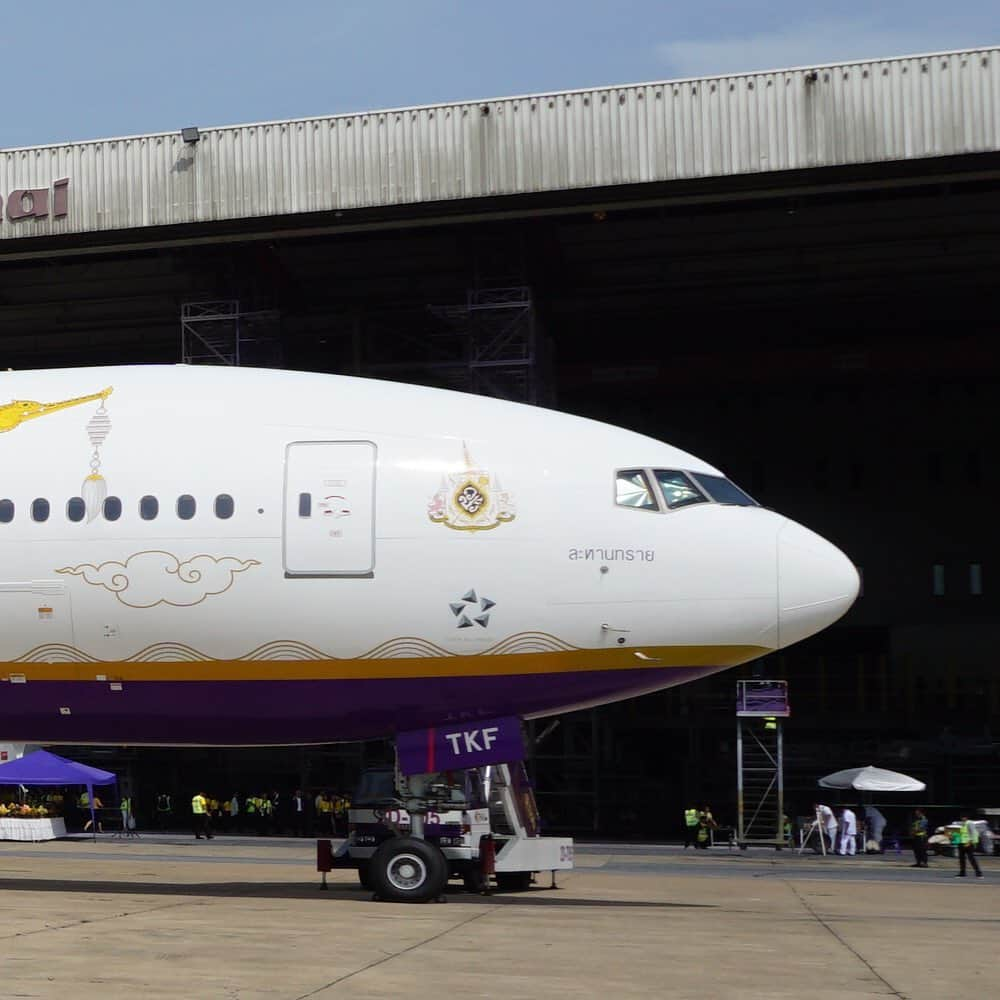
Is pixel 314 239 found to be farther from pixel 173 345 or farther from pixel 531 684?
pixel 531 684

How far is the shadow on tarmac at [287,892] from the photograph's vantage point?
22.2 meters

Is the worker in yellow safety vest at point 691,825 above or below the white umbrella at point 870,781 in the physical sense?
below

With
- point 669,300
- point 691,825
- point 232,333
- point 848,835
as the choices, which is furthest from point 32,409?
point 669,300

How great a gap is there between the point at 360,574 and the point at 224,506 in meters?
2.13

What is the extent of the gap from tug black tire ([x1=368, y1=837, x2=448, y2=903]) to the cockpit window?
21.2 ft

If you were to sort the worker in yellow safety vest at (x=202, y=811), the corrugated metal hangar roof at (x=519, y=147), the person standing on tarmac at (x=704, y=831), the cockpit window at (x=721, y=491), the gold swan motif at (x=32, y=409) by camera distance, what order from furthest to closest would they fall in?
the person standing on tarmac at (x=704, y=831) < the worker in yellow safety vest at (x=202, y=811) < the corrugated metal hangar roof at (x=519, y=147) < the gold swan motif at (x=32, y=409) < the cockpit window at (x=721, y=491)

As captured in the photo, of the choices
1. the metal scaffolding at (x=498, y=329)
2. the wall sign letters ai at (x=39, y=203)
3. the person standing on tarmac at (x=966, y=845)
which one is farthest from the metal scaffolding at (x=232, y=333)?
the person standing on tarmac at (x=966, y=845)

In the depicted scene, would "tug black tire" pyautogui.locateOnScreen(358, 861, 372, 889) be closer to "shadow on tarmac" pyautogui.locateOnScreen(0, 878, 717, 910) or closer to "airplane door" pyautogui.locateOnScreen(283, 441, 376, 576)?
"shadow on tarmac" pyautogui.locateOnScreen(0, 878, 717, 910)

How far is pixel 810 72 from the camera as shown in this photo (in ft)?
123

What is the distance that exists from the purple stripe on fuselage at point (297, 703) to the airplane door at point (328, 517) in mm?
1675

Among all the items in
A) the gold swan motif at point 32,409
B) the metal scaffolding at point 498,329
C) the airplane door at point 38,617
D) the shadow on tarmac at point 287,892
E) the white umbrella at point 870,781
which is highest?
the metal scaffolding at point 498,329

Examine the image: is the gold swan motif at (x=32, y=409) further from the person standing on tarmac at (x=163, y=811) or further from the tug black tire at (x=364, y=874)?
the person standing on tarmac at (x=163, y=811)

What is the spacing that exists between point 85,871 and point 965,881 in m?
20.1

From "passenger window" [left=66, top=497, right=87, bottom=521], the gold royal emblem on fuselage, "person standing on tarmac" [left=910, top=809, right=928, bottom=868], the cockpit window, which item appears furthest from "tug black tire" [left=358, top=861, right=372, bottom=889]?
"person standing on tarmac" [left=910, top=809, right=928, bottom=868]
